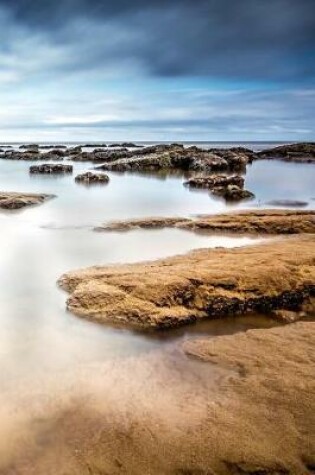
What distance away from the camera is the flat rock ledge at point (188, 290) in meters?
5.53

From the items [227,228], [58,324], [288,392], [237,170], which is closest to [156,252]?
[227,228]

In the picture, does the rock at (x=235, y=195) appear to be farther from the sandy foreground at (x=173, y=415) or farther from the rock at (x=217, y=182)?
the sandy foreground at (x=173, y=415)

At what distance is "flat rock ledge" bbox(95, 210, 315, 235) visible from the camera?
10.7 metres

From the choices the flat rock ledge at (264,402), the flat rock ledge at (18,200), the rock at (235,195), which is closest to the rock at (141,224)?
the flat rock ledge at (18,200)

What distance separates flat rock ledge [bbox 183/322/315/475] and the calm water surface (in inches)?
18.7

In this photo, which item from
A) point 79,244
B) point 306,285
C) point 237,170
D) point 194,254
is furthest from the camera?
point 237,170

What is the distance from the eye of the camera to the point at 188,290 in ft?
19.1

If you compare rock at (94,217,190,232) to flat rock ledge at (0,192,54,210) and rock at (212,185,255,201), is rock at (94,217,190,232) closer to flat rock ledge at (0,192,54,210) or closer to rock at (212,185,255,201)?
flat rock ledge at (0,192,54,210)

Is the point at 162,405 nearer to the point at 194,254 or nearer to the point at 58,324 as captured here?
the point at 58,324

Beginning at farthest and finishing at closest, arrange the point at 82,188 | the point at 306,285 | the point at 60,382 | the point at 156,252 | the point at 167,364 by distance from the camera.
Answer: the point at 82,188 < the point at 156,252 < the point at 306,285 < the point at 167,364 < the point at 60,382

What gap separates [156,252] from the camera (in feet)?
28.6

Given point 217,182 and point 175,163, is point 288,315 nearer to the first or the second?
point 217,182

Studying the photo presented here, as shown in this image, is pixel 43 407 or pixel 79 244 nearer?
pixel 43 407

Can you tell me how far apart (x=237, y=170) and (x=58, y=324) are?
28602 millimetres
